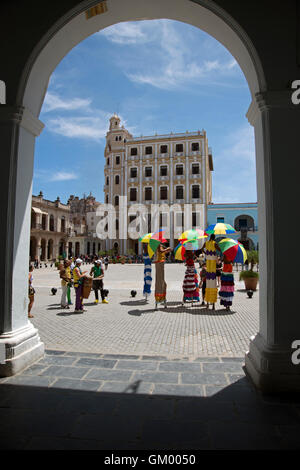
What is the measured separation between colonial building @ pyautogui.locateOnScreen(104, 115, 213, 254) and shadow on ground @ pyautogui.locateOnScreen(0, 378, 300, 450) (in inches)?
1403

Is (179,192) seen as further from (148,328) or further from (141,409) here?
(141,409)

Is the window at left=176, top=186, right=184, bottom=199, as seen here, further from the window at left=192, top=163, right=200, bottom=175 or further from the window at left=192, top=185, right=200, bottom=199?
the window at left=192, top=163, right=200, bottom=175

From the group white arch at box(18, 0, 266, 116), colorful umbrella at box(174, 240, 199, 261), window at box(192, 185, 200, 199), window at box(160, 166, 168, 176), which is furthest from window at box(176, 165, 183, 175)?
white arch at box(18, 0, 266, 116)

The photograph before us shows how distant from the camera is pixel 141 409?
2.70 m

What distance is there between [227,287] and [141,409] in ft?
19.5

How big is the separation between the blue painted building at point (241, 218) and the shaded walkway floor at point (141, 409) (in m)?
34.6

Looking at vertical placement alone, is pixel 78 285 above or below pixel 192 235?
below

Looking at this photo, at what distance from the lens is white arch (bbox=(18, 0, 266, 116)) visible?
3482 mm

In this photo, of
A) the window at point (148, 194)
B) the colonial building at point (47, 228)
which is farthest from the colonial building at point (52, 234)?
the window at point (148, 194)

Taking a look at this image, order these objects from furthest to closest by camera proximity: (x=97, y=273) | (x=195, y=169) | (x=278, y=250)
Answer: (x=195, y=169) → (x=97, y=273) → (x=278, y=250)

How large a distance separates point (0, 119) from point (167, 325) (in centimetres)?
Result: 493

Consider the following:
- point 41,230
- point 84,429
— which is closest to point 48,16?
point 84,429

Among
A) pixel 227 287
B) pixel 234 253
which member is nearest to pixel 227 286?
pixel 227 287
